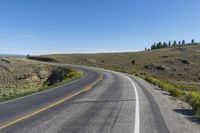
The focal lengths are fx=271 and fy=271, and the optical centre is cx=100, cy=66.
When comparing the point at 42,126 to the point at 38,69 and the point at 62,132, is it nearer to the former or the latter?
the point at 62,132

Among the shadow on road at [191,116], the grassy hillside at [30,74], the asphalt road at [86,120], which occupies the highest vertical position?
the asphalt road at [86,120]

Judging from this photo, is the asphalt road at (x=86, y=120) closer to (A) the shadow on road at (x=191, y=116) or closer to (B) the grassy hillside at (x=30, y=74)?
(A) the shadow on road at (x=191, y=116)

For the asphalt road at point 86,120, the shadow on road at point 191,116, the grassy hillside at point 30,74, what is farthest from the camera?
the grassy hillside at point 30,74

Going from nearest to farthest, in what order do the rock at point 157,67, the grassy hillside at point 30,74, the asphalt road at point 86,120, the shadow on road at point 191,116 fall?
the asphalt road at point 86,120 < the shadow on road at point 191,116 < the grassy hillside at point 30,74 < the rock at point 157,67

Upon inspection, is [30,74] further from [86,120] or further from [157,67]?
[86,120]

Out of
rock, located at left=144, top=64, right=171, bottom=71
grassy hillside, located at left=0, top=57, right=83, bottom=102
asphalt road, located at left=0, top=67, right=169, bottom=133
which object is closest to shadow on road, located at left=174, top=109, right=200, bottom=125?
asphalt road, located at left=0, top=67, right=169, bottom=133

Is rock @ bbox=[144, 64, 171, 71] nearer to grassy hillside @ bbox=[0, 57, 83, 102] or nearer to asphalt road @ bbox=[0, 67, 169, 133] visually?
grassy hillside @ bbox=[0, 57, 83, 102]

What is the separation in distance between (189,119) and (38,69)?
4852cm

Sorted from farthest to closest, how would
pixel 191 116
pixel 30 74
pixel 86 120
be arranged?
1. pixel 30 74
2. pixel 191 116
3. pixel 86 120

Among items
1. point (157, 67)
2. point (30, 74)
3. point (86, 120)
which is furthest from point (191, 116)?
point (157, 67)

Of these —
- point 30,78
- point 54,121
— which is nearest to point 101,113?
point 54,121

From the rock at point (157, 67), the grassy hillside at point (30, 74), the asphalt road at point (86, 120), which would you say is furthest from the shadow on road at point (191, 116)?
the rock at point (157, 67)

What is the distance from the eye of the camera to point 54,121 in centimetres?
902

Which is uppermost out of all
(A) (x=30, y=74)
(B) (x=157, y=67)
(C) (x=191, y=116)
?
(C) (x=191, y=116)
